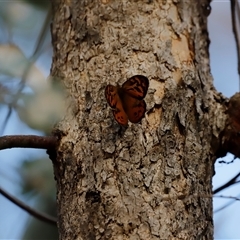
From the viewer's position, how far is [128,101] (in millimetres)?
981

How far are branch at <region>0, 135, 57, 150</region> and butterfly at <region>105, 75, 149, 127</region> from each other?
0.16 m

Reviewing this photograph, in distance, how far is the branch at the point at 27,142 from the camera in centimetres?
101

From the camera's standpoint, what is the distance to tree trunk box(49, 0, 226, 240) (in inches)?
38.5

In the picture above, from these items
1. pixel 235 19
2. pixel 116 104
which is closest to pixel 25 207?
pixel 116 104

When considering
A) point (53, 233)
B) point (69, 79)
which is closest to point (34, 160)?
point (53, 233)

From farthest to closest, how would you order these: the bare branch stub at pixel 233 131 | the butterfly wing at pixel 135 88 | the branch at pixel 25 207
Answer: the branch at pixel 25 207
the bare branch stub at pixel 233 131
the butterfly wing at pixel 135 88

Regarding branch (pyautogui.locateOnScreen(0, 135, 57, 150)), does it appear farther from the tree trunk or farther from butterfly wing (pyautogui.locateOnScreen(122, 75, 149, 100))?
butterfly wing (pyautogui.locateOnScreen(122, 75, 149, 100))

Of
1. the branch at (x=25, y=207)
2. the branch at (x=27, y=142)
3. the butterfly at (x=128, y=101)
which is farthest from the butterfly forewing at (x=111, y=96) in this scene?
the branch at (x=25, y=207)

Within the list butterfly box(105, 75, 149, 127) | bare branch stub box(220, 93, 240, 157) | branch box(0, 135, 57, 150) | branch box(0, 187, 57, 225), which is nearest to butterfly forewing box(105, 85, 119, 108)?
butterfly box(105, 75, 149, 127)

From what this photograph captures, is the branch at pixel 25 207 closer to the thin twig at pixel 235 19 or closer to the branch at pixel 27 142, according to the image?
the branch at pixel 27 142

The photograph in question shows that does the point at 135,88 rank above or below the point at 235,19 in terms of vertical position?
below

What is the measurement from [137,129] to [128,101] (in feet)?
0.25

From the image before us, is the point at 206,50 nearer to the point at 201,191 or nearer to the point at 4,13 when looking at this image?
the point at 201,191

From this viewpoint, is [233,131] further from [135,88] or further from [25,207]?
[25,207]
